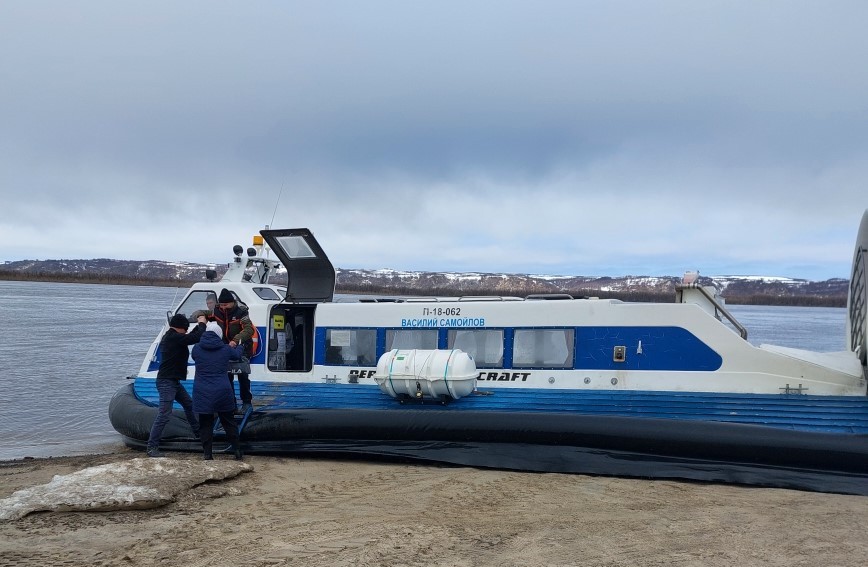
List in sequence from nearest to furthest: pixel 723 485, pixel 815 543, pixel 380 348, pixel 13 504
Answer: pixel 815 543
pixel 13 504
pixel 723 485
pixel 380 348

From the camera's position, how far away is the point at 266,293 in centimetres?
906

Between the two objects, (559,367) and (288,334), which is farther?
(288,334)

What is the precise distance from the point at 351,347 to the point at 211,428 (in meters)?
1.96

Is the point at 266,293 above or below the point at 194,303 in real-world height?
above

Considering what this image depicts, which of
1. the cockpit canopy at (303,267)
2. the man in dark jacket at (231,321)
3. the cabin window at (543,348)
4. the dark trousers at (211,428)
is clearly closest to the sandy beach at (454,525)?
the dark trousers at (211,428)

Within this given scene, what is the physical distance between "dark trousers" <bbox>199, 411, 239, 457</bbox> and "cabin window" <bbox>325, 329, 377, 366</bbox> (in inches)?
62.7

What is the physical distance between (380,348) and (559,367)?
2051mm

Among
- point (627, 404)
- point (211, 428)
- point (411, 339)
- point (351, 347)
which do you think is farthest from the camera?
point (351, 347)

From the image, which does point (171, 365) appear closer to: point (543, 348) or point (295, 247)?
point (295, 247)

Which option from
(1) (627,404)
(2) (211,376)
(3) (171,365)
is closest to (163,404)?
(3) (171,365)

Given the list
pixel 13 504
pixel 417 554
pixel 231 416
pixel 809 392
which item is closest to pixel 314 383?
pixel 231 416

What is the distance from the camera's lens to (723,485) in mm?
6289

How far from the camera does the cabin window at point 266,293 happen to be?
8.91 metres

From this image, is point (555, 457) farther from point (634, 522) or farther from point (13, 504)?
point (13, 504)
